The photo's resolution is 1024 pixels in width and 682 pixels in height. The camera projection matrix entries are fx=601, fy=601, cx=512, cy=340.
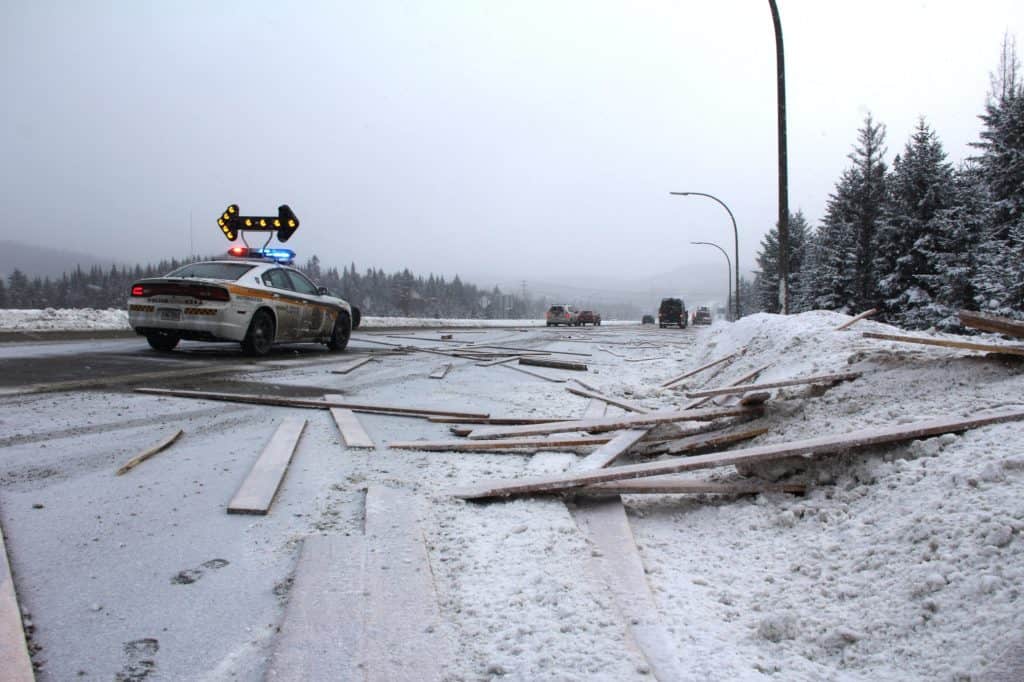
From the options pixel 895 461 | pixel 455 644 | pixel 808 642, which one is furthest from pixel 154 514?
pixel 895 461

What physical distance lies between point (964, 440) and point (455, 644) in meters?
2.56

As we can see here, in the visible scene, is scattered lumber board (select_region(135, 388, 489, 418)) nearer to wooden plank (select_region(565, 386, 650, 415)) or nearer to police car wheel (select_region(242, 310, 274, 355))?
wooden plank (select_region(565, 386, 650, 415))

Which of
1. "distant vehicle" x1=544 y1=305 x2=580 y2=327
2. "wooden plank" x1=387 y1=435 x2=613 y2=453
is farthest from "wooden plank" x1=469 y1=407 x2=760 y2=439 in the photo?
"distant vehicle" x1=544 y1=305 x2=580 y2=327

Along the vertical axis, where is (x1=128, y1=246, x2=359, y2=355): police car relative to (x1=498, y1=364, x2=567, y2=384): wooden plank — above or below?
above

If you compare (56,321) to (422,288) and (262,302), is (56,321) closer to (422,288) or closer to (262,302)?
(262,302)

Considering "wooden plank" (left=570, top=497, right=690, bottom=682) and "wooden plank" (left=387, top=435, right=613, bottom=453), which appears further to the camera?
"wooden plank" (left=387, top=435, right=613, bottom=453)

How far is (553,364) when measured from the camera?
35.1 feet

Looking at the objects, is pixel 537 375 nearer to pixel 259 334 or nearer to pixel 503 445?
pixel 259 334

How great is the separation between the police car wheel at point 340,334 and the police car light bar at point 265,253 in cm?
187

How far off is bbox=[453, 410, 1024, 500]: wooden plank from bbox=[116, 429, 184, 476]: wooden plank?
1993mm

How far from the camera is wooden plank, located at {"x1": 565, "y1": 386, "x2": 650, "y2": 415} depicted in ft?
20.2

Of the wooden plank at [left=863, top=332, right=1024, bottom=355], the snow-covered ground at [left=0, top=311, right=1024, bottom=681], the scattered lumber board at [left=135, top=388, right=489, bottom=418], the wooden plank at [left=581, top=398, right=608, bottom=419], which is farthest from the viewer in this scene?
the wooden plank at [left=581, top=398, right=608, bottom=419]

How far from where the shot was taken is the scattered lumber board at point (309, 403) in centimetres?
585

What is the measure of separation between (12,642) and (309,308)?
9.78m
